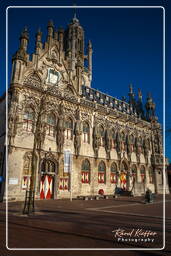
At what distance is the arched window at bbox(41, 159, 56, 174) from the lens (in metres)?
24.0

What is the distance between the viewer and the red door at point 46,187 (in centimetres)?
2334

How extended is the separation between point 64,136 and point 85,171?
607 cm

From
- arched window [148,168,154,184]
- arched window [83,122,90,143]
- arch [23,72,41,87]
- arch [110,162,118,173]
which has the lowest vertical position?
arched window [148,168,154,184]

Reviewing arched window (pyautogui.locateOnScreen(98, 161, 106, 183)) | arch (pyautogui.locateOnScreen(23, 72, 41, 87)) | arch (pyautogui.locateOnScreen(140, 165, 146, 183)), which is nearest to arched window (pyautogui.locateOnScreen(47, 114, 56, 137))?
arch (pyautogui.locateOnScreen(23, 72, 41, 87))

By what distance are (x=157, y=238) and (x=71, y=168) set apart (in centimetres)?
1916

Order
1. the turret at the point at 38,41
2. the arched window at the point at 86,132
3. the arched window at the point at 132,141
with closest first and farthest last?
the turret at the point at 38,41, the arched window at the point at 86,132, the arched window at the point at 132,141

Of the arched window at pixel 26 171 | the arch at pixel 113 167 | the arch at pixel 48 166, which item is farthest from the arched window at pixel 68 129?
the arch at pixel 113 167

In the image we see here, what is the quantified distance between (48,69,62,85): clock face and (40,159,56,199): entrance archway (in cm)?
1122

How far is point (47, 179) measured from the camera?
24.0 meters

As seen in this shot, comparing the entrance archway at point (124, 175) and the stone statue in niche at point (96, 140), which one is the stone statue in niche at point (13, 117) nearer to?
the stone statue in niche at point (96, 140)

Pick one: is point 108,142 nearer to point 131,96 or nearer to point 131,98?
point 131,98

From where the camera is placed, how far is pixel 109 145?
1246 inches

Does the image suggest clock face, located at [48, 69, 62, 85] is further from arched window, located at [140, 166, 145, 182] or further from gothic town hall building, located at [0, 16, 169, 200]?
arched window, located at [140, 166, 145, 182]

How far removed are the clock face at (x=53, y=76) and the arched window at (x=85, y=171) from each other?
1238 centimetres
